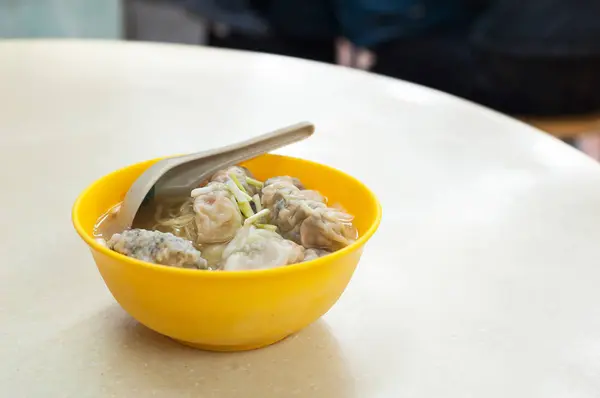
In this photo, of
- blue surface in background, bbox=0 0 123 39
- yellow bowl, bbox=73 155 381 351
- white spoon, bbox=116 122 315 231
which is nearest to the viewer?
yellow bowl, bbox=73 155 381 351

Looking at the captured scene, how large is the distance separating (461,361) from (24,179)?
542 millimetres

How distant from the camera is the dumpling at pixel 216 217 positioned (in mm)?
555

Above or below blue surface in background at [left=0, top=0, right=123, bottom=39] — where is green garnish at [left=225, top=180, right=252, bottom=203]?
above

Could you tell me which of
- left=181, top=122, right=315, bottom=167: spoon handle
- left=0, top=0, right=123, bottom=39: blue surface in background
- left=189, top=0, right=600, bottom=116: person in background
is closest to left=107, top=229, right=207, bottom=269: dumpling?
left=181, top=122, right=315, bottom=167: spoon handle

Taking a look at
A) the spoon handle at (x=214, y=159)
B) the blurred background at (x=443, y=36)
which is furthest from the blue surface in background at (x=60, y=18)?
the spoon handle at (x=214, y=159)

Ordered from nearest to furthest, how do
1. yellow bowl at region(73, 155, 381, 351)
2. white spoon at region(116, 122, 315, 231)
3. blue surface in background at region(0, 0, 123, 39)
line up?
yellow bowl at region(73, 155, 381, 351) → white spoon at region(116, 122, 315, 231) → blue surface in background at region(0, 0, 123, 39)

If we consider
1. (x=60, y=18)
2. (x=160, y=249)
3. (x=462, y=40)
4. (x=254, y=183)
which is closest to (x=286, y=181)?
(x=254, y=183)

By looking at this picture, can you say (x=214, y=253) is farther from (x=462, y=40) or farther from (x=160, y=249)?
(x=462, y=40)

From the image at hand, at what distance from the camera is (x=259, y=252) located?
0.53 meters

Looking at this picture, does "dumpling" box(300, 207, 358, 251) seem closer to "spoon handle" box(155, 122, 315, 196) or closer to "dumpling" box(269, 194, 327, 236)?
"dumpling" box(269, 194, 327, 236)

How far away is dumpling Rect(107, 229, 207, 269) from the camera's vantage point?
0.51m

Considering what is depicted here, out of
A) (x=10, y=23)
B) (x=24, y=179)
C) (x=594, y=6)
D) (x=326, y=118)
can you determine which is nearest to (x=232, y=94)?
(x=326, y=118)

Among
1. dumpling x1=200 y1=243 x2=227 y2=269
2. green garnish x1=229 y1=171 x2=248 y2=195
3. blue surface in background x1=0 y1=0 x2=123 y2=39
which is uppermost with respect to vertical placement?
green garnish x1=229 y1=171 x2=248 y2=195

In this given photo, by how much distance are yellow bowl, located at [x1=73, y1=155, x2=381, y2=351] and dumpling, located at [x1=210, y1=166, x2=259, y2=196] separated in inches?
4.0
